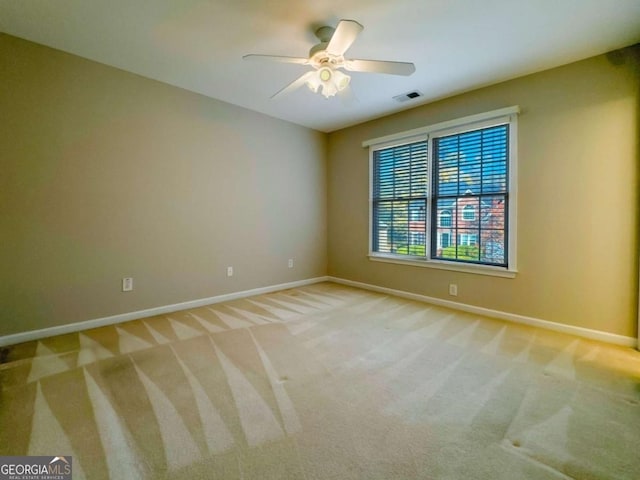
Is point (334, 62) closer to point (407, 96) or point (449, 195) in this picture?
point (407, 96)

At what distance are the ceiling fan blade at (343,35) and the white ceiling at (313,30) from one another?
35cm

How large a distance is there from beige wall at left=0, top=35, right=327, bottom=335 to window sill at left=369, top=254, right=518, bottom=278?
167 centimetres

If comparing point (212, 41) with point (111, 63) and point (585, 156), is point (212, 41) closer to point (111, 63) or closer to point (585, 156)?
point (111, 63)

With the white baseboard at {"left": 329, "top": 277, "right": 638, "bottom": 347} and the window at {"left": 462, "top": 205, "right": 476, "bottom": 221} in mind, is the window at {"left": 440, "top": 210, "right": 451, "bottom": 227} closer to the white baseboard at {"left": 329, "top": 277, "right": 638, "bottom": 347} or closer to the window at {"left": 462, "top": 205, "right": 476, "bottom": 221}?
the window at {"left": 462, "top": 205, "right": 476, "bottom": 221}

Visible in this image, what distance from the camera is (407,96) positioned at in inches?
139

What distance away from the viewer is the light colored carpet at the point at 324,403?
1304 millimetres

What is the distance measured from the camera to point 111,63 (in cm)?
284

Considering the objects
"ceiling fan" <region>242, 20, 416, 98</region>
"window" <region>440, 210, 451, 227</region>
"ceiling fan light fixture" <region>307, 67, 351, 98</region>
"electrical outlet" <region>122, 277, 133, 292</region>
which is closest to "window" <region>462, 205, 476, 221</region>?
"window" <region>440, 210, 451, 227</region>

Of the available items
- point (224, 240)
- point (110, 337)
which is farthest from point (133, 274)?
point (224, 240)

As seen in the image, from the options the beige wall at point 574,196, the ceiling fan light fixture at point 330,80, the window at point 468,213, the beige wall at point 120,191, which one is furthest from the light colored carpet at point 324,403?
the ceiling fan light fixture at point 330,80

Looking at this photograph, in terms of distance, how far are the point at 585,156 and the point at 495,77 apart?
47.0 inches

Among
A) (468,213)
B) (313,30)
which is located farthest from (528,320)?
(313,30)

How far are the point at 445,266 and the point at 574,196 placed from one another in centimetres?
145

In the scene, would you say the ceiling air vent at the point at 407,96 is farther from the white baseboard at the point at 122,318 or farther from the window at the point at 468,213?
the white baseboard at the point at 122,318
